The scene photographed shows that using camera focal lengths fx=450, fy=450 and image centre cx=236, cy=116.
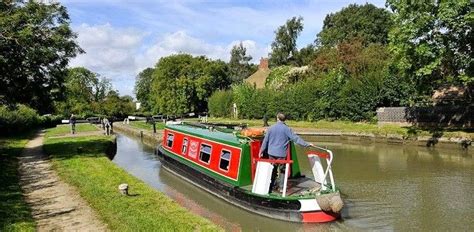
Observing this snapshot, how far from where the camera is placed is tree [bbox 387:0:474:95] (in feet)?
66.5

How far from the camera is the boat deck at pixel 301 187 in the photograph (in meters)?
9.65

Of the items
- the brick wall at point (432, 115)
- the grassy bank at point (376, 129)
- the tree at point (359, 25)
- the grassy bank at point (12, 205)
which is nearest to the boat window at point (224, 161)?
the grassy bank at point (12, 205)

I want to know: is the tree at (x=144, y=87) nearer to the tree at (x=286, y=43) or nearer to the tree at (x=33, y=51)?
the tree at (x=286, y=43)

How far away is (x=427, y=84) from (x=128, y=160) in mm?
15461

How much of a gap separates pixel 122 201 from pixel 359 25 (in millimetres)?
51884

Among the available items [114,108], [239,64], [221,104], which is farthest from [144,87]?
[221,104]

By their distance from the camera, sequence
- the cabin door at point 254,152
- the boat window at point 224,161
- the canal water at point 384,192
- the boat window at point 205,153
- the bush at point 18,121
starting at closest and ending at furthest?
the canal water at point 384,192
the cabin door at point 254,152
the boat window at point 224,161
the boat window at point 205,153
the bush at point 18,121

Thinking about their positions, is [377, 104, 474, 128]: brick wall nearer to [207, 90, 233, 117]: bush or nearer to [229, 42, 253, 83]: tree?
[207, 90, 233, 117]: bush

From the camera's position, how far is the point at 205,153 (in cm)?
1339

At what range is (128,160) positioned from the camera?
806 inches

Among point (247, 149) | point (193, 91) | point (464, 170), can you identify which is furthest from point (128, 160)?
point (193, 91)

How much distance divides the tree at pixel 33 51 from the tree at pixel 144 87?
59795mm

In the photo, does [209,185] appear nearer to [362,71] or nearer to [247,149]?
[247,149]

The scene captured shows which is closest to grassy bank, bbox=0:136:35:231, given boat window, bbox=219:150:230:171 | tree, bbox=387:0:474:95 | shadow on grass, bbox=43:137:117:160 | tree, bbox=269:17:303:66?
shadow on grass, bbox=43:137:117:160
